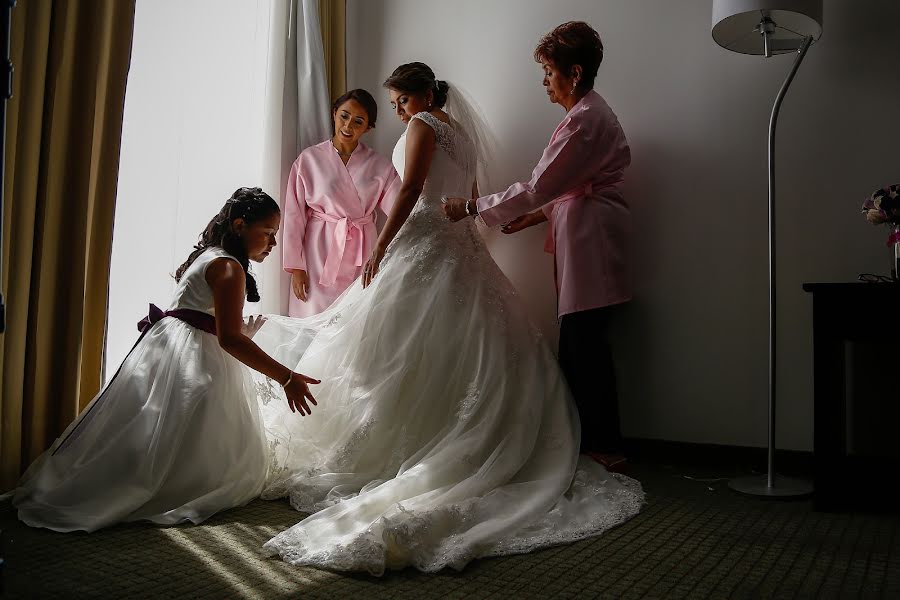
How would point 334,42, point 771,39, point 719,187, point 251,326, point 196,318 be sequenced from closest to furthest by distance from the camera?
1. point 196,318
2. point 251,326
3. point 771,39
4. point 719,187
5. point 334,42

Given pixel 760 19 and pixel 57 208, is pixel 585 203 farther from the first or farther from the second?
pixel 57 208

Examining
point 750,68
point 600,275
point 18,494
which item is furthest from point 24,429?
point 750,68

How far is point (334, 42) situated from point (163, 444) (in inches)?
84.6

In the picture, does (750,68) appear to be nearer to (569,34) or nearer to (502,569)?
(569,34)

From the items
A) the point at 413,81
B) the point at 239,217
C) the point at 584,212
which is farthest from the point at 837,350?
the point at 239,217

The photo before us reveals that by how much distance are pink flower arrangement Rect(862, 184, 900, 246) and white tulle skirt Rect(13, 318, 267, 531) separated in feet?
6.42

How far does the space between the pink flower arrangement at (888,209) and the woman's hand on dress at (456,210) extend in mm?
1279

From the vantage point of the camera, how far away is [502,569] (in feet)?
5.31

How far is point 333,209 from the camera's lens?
120 inches

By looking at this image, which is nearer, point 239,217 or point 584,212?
point 239,217

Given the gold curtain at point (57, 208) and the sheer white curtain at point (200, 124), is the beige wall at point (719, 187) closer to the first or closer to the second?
the sheer white curtain at point (200, 124)

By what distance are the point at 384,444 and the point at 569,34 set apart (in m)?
1.60

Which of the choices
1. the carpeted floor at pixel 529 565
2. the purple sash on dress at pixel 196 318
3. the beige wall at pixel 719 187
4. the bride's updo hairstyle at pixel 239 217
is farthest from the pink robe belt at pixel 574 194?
the purple sash on dress at pixel 196 318

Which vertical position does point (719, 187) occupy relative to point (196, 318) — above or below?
above
